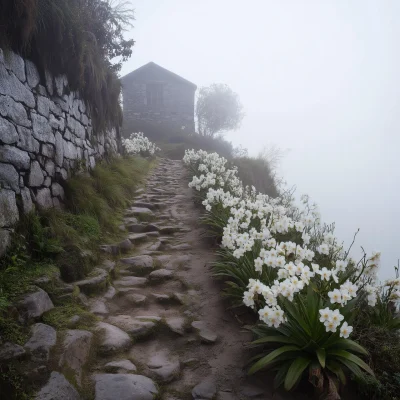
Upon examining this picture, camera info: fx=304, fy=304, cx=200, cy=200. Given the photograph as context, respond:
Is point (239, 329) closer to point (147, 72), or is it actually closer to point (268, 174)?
point (268, 174)

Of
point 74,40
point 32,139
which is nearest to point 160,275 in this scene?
point 32,139

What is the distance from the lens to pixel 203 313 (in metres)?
3.19

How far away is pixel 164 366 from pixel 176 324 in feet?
1.85

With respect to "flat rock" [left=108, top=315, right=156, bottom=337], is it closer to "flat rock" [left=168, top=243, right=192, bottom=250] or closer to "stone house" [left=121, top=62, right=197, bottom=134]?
"flat rock" [left=168, top=243, right=192, bottom=250]

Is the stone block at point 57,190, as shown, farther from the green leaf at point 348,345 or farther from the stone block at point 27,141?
the green leaf at point 348,345

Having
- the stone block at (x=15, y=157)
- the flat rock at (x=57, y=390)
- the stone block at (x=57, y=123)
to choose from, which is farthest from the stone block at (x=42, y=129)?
the flat rock at (x=57, y=390)

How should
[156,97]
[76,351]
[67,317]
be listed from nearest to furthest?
[76,351] → [67,317] → [156,97]

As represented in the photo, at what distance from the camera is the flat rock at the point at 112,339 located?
97.3 inches

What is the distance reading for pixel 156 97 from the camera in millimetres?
26516

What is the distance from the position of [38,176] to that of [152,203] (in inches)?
130

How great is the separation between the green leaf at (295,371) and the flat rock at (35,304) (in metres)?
1.95

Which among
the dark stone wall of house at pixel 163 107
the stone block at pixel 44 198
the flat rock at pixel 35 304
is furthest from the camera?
the dark stone wall of house at pixel 163 107

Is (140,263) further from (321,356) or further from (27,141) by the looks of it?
(321,356)

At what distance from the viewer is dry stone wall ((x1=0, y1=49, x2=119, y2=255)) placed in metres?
3.14
